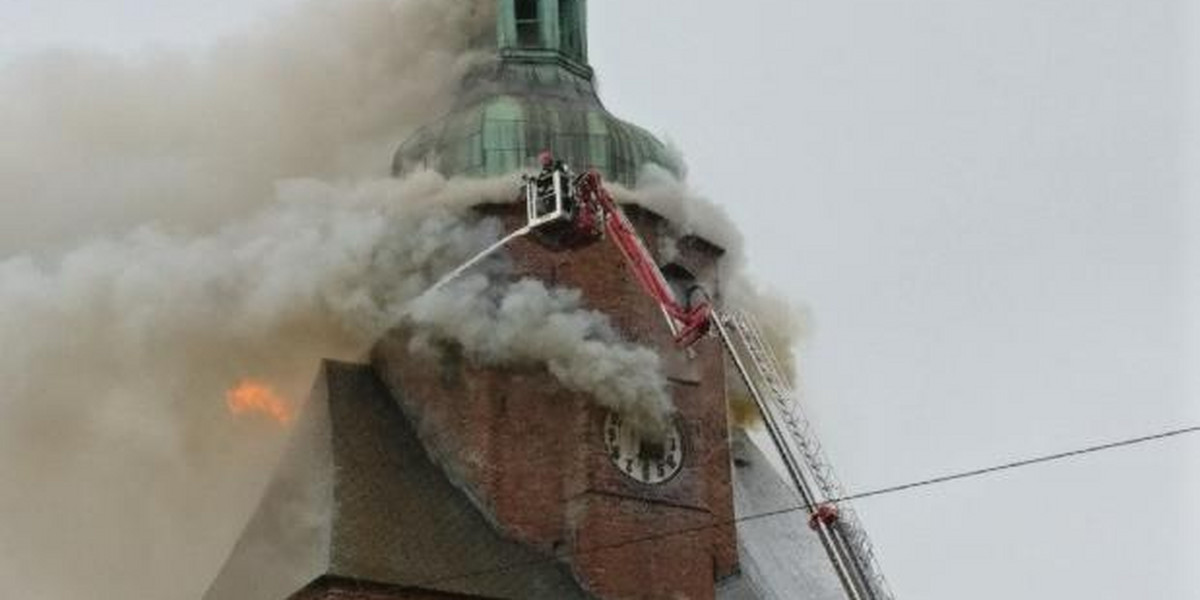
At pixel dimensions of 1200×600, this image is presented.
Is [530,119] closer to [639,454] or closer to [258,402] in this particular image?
[639,454]

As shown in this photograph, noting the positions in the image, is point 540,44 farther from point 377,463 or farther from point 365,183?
point 377,463

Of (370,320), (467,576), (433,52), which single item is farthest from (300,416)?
(433,52)

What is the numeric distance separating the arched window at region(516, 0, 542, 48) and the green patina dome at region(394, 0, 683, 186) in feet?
0.06

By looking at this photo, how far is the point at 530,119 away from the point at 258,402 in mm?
6651

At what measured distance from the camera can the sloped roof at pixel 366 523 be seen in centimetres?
3934

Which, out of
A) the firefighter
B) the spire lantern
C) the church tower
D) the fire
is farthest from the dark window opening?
the fire

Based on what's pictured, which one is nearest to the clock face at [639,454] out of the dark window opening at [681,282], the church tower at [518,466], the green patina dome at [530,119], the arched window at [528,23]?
the church tower at [518,466]

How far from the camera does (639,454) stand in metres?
42.3

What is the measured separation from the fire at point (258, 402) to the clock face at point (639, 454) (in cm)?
553

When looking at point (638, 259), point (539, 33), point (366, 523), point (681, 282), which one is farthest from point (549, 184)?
point (539, 33)

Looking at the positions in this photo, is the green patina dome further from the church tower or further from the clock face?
the clock face

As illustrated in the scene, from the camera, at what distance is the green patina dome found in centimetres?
4444

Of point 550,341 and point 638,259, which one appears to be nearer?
point 638,259

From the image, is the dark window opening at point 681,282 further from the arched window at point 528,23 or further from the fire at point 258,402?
the fire at point 258,402
